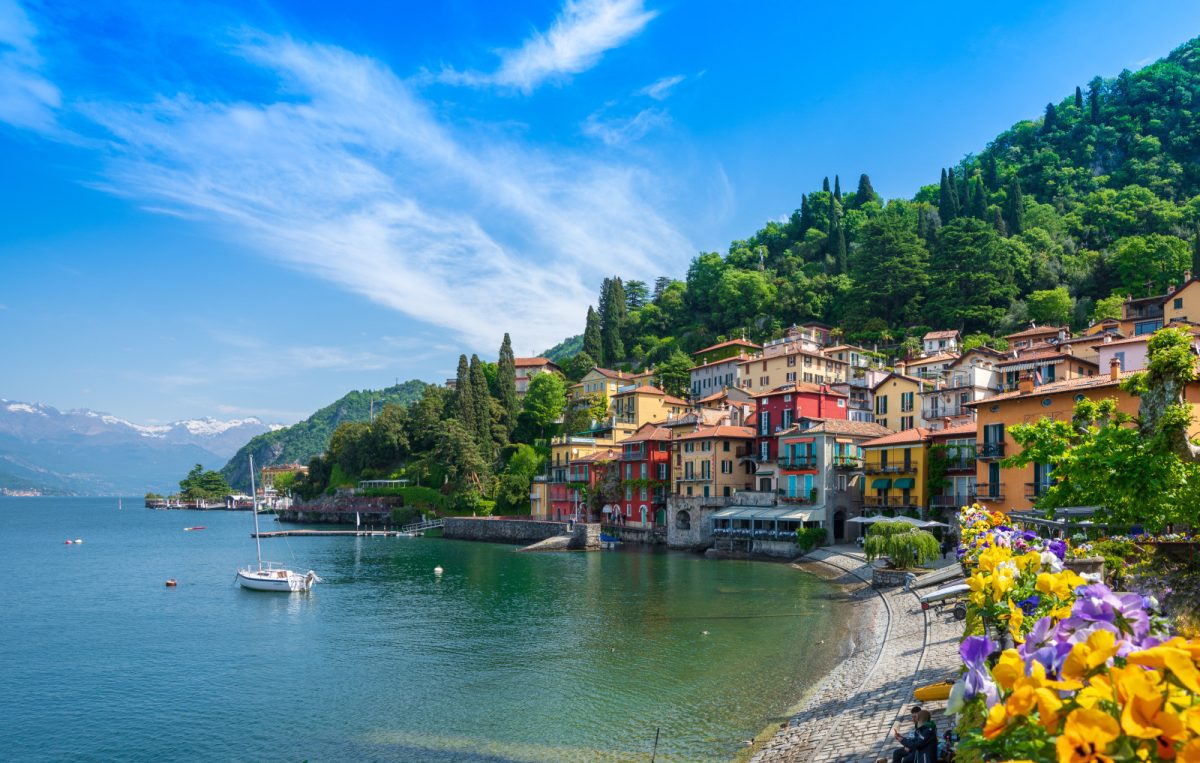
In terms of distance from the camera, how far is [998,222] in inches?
3863

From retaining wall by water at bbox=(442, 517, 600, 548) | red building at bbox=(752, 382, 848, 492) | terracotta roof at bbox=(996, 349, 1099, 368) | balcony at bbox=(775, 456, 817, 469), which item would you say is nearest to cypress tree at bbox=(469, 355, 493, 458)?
retaining wall by water at bbox=(442, 517, 600, 548)

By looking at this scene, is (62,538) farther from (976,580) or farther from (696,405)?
(976,580)

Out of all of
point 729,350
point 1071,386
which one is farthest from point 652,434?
point 1071,386

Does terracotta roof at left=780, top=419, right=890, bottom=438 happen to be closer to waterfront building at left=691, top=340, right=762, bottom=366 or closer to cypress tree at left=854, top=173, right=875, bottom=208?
waterfront building at left=691, top=340, right=762, bottom=366

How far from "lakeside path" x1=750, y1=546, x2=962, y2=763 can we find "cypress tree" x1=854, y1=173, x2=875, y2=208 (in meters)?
114

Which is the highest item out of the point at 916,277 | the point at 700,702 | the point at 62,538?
the point at 916,277

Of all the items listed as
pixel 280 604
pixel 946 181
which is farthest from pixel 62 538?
pixel 946 181

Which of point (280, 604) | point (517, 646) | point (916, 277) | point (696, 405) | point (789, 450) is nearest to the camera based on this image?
point (517, 646)

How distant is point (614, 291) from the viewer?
423ft

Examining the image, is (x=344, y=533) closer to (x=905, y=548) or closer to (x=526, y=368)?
(x=526, y=368)

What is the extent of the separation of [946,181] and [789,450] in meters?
69.4

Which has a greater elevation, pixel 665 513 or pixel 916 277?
pixel 916 277

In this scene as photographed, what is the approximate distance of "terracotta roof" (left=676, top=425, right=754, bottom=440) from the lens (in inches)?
2461

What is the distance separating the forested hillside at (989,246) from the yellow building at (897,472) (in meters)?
39.1
